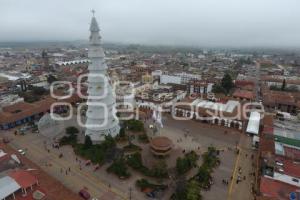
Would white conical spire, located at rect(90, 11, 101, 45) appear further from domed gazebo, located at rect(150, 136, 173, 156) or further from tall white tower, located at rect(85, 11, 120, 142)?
domed gazebo, located at rect(150, 136, 173, 156)

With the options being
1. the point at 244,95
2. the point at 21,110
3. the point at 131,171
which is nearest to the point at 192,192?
the point at 131,171

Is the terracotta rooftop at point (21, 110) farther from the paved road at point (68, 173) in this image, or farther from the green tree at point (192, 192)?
the green tree at point (192, 192)

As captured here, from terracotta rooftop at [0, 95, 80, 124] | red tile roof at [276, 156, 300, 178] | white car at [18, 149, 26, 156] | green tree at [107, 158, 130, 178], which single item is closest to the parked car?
green tree at [107, 158, 130, 178]

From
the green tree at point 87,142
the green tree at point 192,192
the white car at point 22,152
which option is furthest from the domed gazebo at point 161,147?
the white car at point 22,152

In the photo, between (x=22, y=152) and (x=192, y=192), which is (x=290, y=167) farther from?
(x=22, y=152)

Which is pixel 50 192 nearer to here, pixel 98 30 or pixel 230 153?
pixel 98 30

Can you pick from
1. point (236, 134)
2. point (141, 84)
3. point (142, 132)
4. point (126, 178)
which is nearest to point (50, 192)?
point (126, 178)

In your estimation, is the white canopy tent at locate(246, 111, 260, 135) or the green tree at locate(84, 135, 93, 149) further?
the white canopy tent at locate(246, 111, 260, 135)
